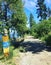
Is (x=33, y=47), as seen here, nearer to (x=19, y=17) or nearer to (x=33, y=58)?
(x=33, y=58)

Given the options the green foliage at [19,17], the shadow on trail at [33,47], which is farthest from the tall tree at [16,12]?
the shadow on trail at [33,47]

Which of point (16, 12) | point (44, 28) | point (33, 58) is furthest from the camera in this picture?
point (44, 28)

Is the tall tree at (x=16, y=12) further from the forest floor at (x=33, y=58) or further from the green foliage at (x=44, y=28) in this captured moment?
the forest floor at (x=33, y=58)

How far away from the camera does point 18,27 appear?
113 feet

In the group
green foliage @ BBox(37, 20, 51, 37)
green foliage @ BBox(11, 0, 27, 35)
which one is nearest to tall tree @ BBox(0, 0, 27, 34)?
green foliage @ BBox(11, 0, 27, 35)

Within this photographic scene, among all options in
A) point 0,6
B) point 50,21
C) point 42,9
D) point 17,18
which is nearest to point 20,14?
point 17,18

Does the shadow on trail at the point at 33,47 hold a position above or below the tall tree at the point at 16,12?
below

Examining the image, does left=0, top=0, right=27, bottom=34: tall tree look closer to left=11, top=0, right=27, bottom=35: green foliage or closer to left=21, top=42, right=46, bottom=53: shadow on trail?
left=11, top=0, right=27, bottom=35: green foliage

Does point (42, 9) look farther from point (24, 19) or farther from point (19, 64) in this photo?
point (19, 64)

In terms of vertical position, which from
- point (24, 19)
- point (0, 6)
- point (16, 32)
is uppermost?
point (0, 6)

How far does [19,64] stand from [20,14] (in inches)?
808

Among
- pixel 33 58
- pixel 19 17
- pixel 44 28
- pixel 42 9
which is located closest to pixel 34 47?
pixel 33 58

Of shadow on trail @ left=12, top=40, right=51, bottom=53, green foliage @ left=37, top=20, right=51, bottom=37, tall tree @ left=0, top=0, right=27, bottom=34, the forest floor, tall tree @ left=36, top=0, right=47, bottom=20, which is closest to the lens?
the forest floor

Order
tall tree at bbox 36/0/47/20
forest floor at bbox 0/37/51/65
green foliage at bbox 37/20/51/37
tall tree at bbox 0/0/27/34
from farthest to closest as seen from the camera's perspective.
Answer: tall tree at bbox 36/0/47/20 < green foliage at bbox 37/20/51/37 < tall tree at bbox 0/0/27/34 < forest floor at bbox 0/37/51/65
